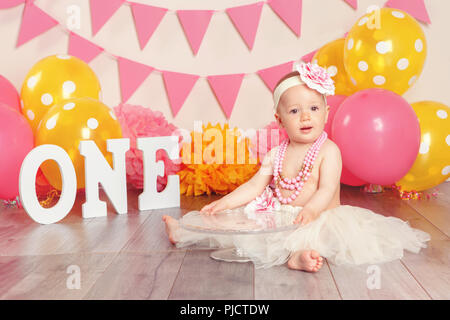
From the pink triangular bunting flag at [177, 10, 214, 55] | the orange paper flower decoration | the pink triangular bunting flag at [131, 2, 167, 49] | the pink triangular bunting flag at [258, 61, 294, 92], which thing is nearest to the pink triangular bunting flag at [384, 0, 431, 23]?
the pink triangular bunting flag at [258, 61, 294, 92]

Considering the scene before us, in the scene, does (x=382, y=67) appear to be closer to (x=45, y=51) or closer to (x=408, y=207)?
(x=408, y=207)

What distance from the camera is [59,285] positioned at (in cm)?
119

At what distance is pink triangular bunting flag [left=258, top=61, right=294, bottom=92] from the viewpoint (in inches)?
113

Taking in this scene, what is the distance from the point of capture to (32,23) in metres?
2.80

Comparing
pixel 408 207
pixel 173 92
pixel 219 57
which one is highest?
pixel 219 57

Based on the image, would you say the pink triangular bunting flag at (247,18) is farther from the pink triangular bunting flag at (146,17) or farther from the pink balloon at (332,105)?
the pink balloon at (332,105)

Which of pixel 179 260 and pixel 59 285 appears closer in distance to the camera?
pixel 59 285

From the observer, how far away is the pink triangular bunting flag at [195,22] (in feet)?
9.34

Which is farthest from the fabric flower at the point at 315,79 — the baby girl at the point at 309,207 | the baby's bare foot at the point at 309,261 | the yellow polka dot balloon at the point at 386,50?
the yellow polka dot balloon at the point at 386,50

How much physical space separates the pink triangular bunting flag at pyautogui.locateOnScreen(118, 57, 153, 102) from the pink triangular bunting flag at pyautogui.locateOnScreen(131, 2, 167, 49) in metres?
0.18

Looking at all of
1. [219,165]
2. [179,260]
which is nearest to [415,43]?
[219,165]

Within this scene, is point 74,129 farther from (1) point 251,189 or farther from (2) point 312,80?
(2) point 312,80

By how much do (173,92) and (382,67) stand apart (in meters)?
1.26

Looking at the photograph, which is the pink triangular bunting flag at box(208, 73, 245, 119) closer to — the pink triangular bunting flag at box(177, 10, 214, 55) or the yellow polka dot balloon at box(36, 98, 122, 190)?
the pink triangular bunting flag at box(177, 10, 214, 55)
